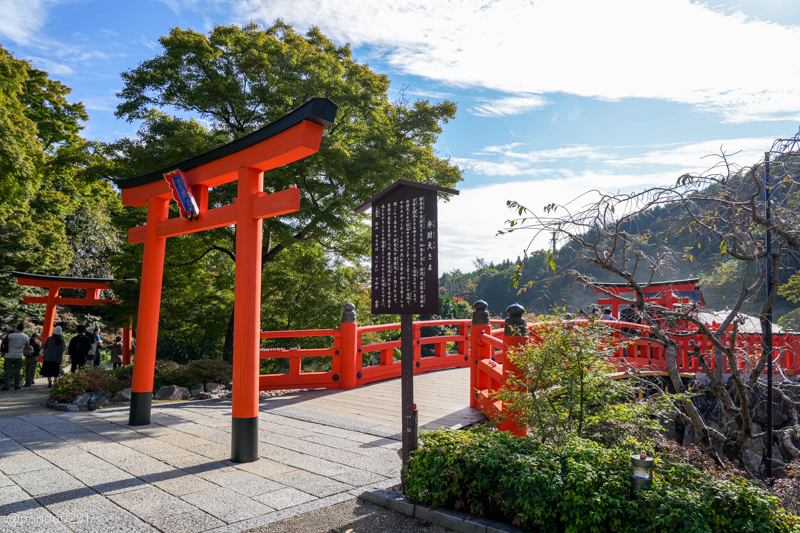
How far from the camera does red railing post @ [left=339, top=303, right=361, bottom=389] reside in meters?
8.91

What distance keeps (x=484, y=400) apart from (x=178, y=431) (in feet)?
13.2

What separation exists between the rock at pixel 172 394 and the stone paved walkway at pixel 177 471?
1.85m

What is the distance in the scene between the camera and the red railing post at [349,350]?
891 cm

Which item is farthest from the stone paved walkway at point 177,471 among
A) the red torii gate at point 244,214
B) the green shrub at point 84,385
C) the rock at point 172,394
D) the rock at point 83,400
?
the rock at point 172,394

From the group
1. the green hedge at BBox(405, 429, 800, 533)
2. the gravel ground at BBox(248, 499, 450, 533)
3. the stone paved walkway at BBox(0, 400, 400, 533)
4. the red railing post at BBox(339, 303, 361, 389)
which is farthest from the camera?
the red railing post at BBox(339, 303, 361, 389)

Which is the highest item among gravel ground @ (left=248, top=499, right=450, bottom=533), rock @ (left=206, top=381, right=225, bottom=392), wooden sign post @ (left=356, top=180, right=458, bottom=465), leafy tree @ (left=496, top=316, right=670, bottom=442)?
wooden sign post @ (left=356, top=180, right=458, bottom=465)

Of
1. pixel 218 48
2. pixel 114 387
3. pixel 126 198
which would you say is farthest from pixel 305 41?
pixel 114 387

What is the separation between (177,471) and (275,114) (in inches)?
332

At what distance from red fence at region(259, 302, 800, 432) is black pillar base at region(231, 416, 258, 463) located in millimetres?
2613

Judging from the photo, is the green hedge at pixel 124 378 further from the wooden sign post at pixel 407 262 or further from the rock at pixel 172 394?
the wooden sign post at pixel 407 262

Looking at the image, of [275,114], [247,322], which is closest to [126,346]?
[275,114]

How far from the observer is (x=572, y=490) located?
9.87ft

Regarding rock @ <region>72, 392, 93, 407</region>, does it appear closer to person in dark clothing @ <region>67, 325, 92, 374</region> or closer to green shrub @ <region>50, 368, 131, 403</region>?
green shrub @ <region>50, 368, 131, 403</region>

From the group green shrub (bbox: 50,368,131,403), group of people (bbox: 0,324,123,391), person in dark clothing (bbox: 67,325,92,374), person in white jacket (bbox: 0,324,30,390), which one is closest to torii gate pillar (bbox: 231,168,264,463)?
green shrub (bbox: 50,368,131,403)
